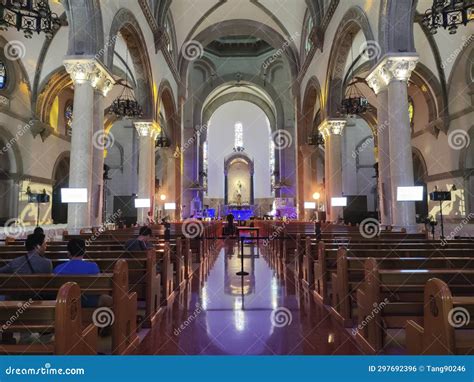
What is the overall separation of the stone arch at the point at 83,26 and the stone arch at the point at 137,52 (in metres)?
0.84

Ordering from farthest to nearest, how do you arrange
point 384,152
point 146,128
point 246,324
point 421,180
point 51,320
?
point 421,180 < point 146,128 < point 384,152 < point 246,324 < point 51,320

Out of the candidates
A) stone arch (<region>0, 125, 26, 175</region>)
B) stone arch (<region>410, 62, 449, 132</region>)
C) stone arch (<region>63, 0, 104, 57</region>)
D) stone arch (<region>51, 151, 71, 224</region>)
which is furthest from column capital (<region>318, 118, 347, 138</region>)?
stone arch (<region>51, 151, 71, 224</region>)

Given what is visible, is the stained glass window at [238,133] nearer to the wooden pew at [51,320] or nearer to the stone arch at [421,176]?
the stone arch at [421,176]

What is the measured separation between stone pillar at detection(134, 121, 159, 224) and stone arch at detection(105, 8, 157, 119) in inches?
20.8

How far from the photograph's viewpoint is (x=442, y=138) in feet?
52.2

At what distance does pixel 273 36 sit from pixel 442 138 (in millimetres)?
12037

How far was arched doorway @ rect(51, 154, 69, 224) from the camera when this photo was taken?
19.4 m

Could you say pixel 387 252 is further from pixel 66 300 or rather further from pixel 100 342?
pixel 66 300

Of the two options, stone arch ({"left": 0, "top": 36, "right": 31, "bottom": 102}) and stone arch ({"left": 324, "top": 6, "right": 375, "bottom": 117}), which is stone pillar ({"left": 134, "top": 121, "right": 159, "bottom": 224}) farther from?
stone arch ({"left": 324, "top": 6, "right": 375, "bottom": 117})

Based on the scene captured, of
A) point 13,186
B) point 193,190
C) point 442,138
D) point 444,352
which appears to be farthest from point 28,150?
point 442,138

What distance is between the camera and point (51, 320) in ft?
7.80

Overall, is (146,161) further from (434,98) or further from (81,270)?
(434,98)

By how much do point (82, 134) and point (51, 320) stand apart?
8.30m

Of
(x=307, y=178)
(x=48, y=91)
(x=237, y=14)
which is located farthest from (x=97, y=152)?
(x=237, y=14)
